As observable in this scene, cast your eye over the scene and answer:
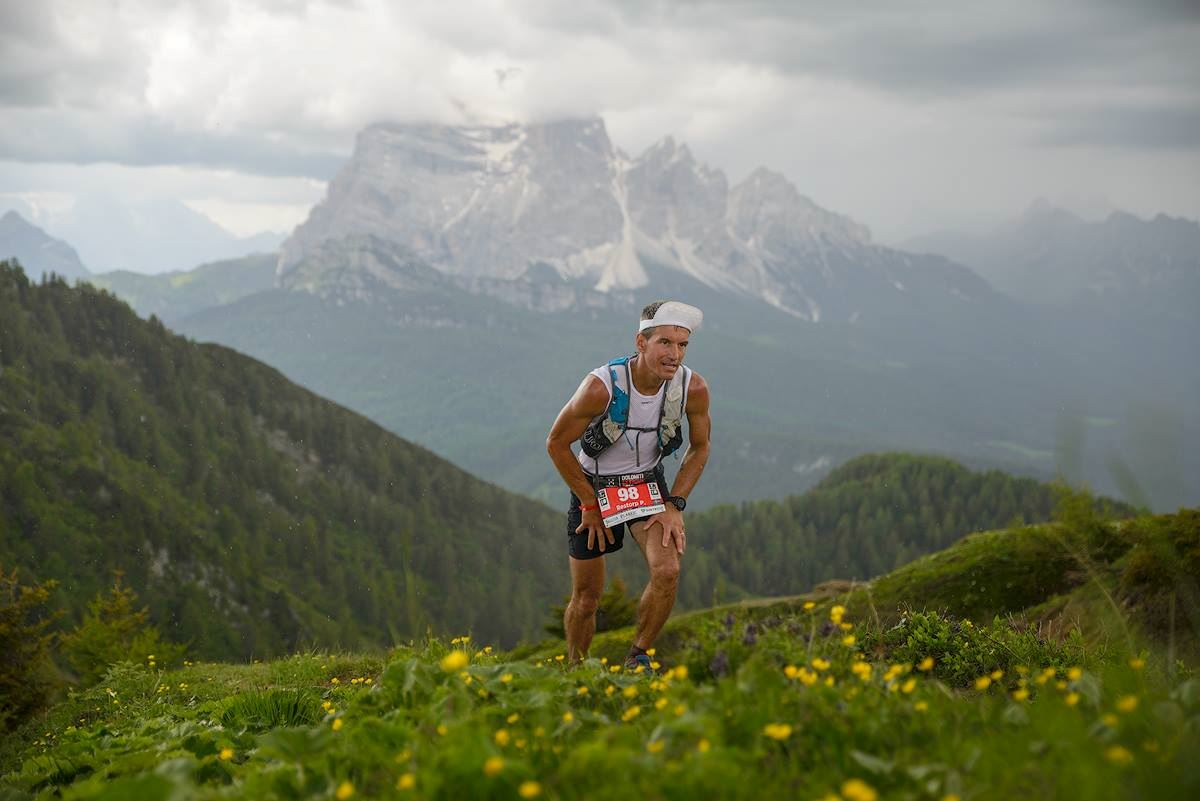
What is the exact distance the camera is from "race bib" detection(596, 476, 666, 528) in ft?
28.7

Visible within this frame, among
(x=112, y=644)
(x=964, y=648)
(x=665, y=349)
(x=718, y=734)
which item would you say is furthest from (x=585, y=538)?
(x=112, y=644)

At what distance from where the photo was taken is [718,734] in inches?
156

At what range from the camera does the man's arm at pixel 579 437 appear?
858 cm

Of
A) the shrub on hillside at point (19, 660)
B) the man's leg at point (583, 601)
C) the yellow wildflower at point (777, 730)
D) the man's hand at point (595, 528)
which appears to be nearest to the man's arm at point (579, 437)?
the man's hand at point (595, 528)

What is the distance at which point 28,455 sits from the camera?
10969 centimetres

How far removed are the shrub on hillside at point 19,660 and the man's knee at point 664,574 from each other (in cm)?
1102

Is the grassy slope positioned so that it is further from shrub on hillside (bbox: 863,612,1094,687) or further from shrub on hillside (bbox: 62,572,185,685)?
shrub on hillside (bbox: 62,572,185,685)

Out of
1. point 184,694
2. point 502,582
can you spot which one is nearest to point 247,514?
point 502,582

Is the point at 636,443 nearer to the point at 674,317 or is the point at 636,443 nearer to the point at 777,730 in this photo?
the point at 674,317

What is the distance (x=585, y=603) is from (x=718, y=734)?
5229mm

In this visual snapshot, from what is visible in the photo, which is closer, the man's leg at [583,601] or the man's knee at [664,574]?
the man's knee at [664,574]

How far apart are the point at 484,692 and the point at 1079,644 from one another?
4.56m

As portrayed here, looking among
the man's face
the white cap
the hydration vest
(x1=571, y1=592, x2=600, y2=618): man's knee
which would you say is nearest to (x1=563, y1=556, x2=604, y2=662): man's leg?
(x1=571, y1=592, x2=600, y2=618): man's knee

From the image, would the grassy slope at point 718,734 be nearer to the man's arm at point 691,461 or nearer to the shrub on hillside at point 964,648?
the shrub on hillside at point 964,648
